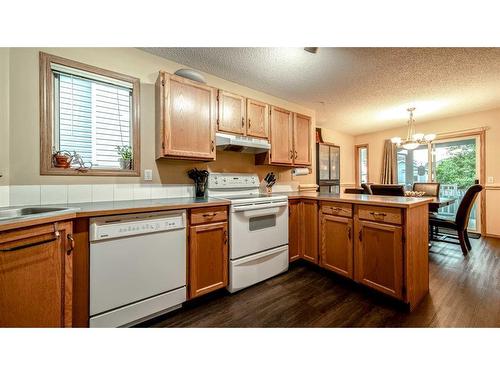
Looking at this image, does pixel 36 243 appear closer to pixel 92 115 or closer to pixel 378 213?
pixel 92 115

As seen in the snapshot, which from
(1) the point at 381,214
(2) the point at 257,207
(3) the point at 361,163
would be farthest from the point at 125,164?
(3) the point at 361,163

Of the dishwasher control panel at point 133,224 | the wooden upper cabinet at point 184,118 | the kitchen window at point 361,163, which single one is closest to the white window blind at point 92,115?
the wooden upper cabinet at point 184,118

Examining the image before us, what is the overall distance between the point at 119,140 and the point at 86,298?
4.50 ft

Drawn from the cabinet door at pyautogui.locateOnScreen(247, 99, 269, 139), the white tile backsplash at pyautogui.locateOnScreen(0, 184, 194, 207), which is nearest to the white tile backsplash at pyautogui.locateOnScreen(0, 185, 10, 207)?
the white tile backsplash at pyautogui.locateOnScreen(0, 184, 194, 207)

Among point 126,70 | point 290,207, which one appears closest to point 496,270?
point 290,207

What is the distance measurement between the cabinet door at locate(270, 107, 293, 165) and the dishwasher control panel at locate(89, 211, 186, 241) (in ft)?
5.20

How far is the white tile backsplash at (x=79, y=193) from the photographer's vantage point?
1.63m

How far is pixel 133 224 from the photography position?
1379 millimetres

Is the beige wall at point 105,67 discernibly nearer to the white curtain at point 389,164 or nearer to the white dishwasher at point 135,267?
the white dishwasher at point 135,267

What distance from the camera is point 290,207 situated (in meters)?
2.46

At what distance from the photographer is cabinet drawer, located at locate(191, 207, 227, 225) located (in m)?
1.68

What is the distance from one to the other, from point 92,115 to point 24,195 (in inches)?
32.8
